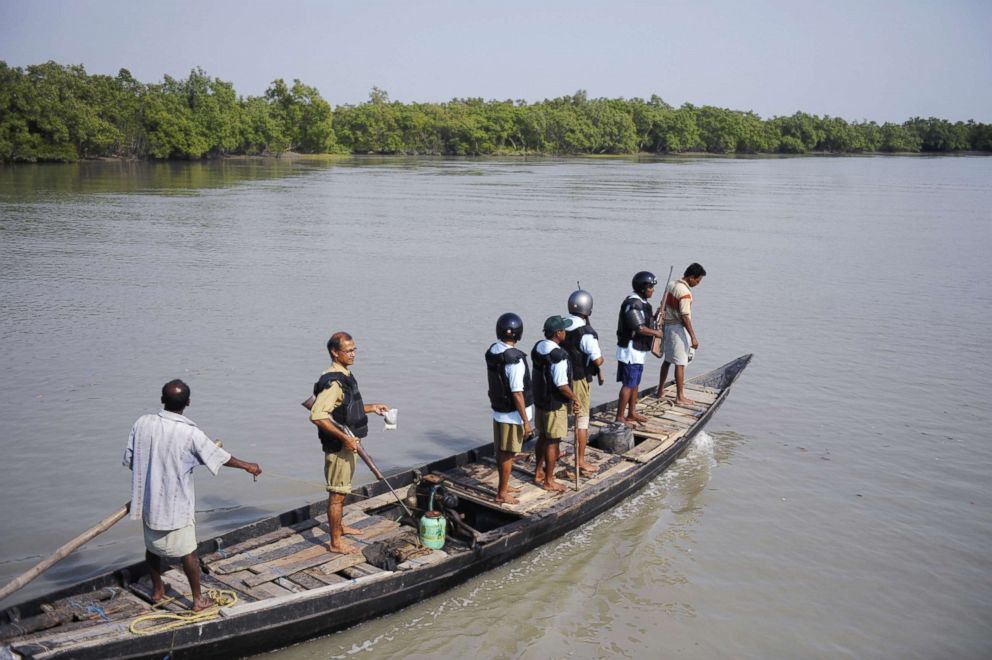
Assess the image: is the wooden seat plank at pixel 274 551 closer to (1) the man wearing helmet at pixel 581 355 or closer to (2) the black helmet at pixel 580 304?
(1) the man wearing helmet at pixel 581 355

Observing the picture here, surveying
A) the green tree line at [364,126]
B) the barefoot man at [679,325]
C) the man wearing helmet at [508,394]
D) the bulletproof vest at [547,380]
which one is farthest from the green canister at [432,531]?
the green tree line at [364,126]

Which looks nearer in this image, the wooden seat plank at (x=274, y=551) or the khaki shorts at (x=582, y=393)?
the wooden seat plank at (x=274, y=551)

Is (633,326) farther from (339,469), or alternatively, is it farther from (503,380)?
(339,469)

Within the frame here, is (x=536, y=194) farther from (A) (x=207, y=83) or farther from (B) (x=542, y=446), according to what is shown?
(A) (x=207, y=83)

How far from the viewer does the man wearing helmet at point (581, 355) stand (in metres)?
8.45

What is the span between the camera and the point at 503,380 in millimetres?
7613

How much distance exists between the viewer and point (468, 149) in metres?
124

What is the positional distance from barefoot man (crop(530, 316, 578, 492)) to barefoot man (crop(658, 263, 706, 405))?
3.13m

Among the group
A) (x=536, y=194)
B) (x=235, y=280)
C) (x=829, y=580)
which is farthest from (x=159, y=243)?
(x=536, y=194)

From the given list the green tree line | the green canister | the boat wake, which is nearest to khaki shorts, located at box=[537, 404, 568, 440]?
the boat wake

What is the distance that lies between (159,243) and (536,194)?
28470 mm

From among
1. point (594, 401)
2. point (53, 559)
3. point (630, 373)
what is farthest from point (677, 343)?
point (53, 559)

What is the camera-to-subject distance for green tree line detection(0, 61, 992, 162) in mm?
71812

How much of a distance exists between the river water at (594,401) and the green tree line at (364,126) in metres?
48.4
